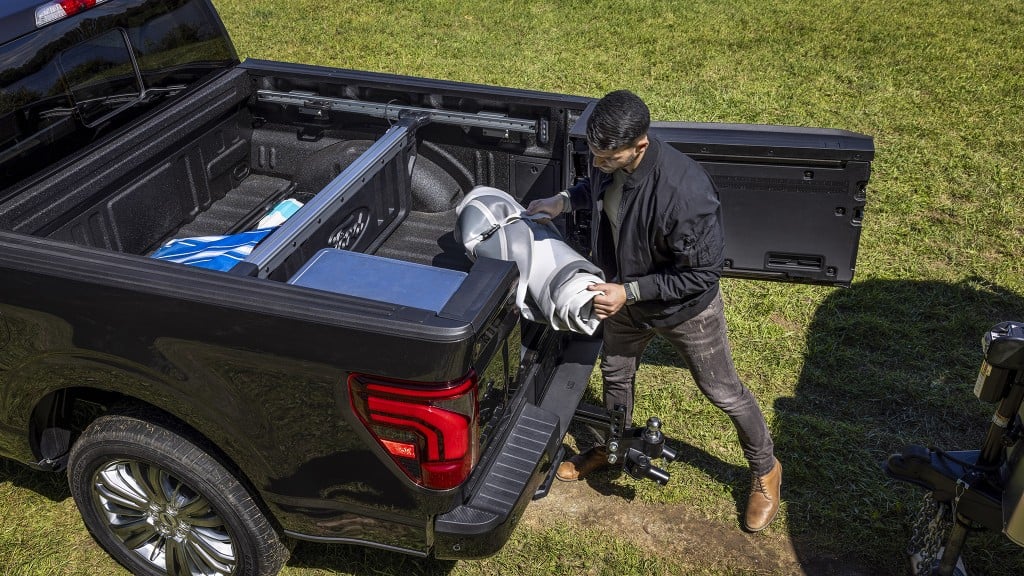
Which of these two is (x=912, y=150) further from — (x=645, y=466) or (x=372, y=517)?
(x=372, y=517)

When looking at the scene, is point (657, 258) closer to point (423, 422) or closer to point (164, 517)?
point (423, 422)

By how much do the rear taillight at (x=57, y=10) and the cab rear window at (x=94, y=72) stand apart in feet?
0.10

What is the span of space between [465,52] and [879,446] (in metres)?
6.04

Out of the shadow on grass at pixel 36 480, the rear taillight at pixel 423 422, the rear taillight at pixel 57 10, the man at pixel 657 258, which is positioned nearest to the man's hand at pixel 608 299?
the man at pixel 657 258

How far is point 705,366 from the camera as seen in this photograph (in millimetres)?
3486

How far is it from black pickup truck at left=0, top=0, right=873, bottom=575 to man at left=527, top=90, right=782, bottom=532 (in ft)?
1.12

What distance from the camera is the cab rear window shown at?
132 inches

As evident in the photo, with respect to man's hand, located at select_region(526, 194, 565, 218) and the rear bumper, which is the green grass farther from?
man's hand, located at select_region(526, 194, 565, 218)

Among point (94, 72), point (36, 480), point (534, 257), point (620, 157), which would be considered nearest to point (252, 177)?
point (94, 72)

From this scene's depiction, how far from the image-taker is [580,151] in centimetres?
374

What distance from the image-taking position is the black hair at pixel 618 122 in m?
2.90

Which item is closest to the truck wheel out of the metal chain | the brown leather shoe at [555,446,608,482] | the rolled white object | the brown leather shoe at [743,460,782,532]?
the rolled white object

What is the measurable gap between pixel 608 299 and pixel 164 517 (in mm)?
1802

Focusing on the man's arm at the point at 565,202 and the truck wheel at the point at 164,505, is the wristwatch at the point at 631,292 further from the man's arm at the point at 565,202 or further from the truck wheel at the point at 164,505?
the truck wheel at the point at 164,505
